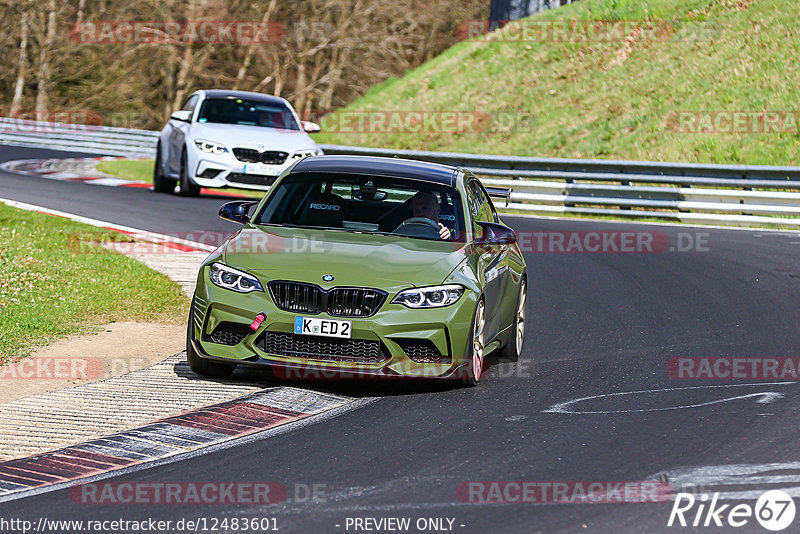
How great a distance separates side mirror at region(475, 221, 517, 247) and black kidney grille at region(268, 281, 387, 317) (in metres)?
1.39

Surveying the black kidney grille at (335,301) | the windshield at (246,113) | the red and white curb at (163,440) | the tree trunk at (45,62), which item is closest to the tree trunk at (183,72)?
the tree trunk at (45,62)

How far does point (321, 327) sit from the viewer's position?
7.84 meters

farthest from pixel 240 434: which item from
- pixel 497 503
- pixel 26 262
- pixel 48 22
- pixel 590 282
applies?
pixel 48 22

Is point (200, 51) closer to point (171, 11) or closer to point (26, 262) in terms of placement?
point (171, 11)

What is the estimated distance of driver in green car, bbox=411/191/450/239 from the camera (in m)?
9.23

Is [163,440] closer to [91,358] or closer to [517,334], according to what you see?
[91,358]

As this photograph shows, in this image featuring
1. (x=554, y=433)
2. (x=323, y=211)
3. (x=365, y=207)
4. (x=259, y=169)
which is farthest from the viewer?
(x=259, y=169)

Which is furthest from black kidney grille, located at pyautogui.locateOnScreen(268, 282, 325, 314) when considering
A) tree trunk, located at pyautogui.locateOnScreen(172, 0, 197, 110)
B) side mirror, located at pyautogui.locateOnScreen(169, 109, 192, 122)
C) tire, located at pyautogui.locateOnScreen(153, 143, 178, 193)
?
tree trunk, located at pyautogui.locateOnScreen(172, 0, 197, 110)

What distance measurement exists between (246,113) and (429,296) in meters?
13.8

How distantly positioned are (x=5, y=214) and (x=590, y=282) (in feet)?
26.4

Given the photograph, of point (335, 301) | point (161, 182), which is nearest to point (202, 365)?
point (335, 301)

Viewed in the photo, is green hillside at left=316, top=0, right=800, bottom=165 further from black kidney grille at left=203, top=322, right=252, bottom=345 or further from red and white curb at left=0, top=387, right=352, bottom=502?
red and white curb at left=0, top=387, right=352, bottom=502

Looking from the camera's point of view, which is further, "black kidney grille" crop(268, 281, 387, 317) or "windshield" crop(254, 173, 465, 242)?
"windshield" crop(254, 173, 465, 242)

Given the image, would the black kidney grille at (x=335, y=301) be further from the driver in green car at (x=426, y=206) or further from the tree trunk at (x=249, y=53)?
the tree trunk at (x=249, y=53)
